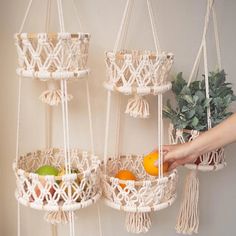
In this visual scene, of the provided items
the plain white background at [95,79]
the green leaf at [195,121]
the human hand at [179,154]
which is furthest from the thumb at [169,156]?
the plain white background at [95,79]

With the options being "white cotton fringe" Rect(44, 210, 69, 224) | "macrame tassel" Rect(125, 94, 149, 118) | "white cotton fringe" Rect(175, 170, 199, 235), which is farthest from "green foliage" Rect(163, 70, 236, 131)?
"white cotton fringe" Rect(44, 210, 69, 224)

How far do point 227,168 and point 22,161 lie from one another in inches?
31.3

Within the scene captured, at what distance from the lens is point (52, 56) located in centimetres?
112

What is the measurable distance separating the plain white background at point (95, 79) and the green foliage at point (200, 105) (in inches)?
7.8

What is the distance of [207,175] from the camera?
162cm

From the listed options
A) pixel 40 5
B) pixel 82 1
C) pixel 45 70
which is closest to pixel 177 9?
pixel 82 1

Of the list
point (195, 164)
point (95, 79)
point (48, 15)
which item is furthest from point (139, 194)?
point (48, 15)

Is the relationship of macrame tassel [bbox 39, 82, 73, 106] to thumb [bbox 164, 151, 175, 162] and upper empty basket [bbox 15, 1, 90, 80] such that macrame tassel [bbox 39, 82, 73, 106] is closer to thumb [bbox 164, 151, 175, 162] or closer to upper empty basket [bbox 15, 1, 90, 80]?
upper empty basket [bbox 15, 1, 90, 80]

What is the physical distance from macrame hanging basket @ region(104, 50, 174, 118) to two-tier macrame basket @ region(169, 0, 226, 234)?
164 millimetres

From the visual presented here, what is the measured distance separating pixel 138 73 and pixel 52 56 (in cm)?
25

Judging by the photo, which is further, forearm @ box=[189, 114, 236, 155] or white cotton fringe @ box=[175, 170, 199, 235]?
white cotton fringe @ box=[175, 170, 199, 235]

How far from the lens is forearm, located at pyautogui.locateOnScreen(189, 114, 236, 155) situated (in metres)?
1.15

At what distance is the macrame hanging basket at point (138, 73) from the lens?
118 centimetres

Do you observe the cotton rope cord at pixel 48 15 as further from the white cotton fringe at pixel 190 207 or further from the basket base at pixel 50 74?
the white cotton fringe at pixel 190 207
